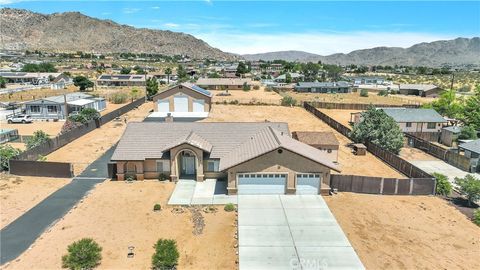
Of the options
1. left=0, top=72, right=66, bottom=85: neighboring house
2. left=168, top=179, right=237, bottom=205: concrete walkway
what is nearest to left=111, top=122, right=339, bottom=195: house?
left=168, top=179, right=237, bottom=205: concrete walkway

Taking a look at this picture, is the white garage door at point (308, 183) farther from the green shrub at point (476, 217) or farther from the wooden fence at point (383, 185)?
the green shrub at point (476, 217)

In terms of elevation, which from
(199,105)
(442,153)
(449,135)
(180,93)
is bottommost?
(442,153)

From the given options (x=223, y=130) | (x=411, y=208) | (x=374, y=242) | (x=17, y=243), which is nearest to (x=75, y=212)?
(x=17, y=243)

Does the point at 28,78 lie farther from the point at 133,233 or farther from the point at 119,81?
the point at 133,233

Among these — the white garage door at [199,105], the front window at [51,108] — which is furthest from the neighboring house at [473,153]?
the front window at [51,108]

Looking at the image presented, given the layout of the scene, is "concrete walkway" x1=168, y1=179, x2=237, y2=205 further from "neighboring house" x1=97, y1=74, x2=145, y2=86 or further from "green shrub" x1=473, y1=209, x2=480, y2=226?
"neighboring house" x1=97, y1=74, x2=145, y2=86

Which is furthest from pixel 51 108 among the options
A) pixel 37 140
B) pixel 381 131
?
pixel 381 131
